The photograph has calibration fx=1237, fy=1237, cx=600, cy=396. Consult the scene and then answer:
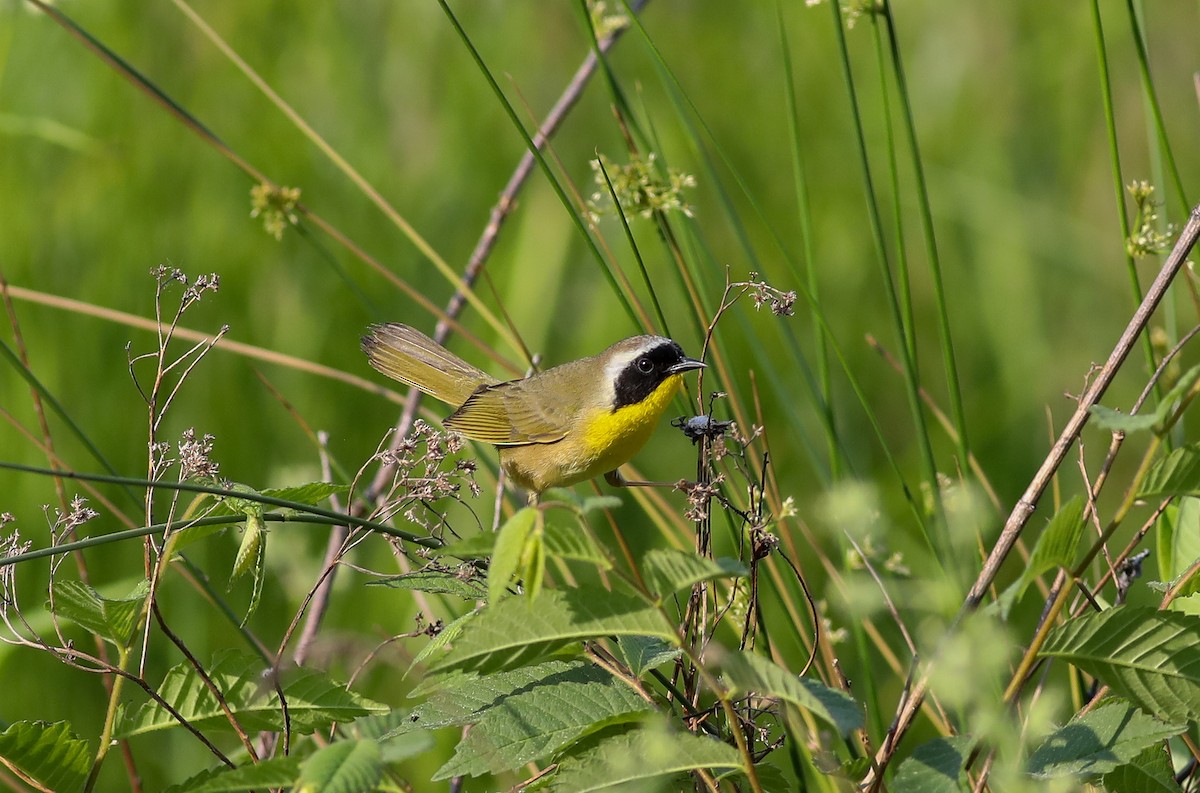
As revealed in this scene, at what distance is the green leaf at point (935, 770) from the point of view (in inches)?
43.4

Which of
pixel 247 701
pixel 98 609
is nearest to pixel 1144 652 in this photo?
pixel 247 701

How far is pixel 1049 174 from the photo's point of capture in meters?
4.73

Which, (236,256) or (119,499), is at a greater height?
(236,256)

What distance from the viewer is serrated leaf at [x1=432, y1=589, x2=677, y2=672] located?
1062 mm

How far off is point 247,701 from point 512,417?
1578mm

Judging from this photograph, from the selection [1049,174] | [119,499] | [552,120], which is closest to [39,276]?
[119,499]

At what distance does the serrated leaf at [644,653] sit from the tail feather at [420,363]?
1568mm

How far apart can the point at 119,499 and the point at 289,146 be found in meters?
1.31

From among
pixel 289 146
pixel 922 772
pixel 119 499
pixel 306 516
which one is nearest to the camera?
pixel 922 772

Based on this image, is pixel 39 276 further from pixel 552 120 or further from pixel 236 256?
pixel 552 120

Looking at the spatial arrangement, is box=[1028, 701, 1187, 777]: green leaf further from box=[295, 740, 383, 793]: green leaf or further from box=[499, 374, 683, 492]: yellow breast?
box=[499, 374, 683, 492]: yellow breast

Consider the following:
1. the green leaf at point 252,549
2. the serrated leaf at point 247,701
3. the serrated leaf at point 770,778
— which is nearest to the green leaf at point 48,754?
the serrated leaf at point 247,701

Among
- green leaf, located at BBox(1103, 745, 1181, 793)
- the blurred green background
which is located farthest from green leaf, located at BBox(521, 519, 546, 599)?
the blurred green background

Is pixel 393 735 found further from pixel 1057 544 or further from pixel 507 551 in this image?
pixel 1057 544
